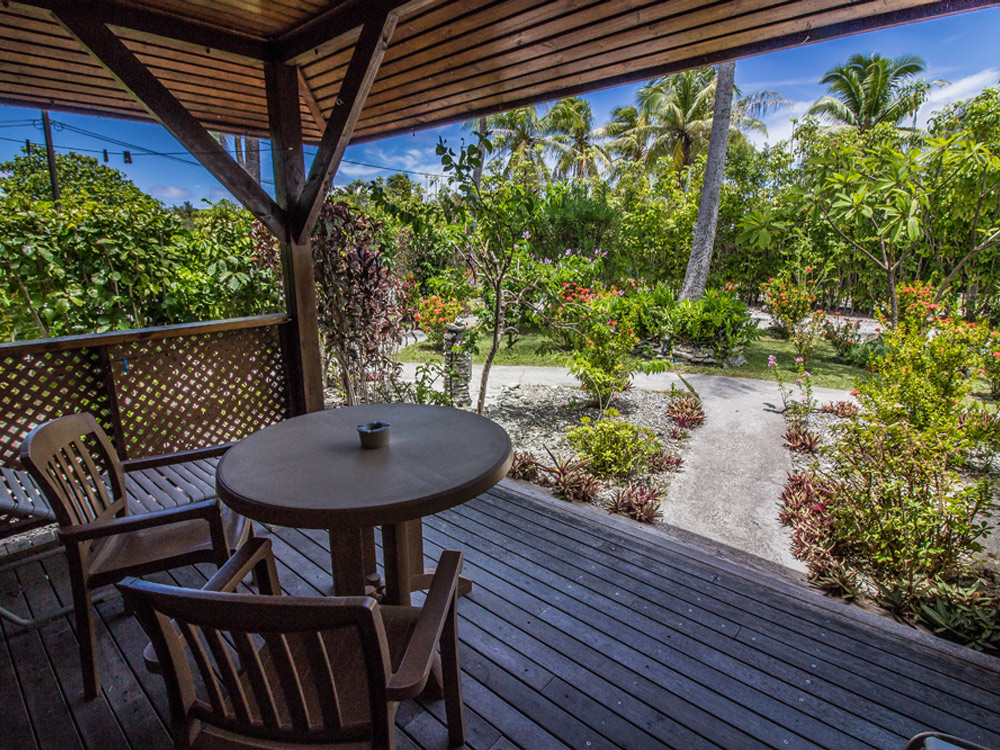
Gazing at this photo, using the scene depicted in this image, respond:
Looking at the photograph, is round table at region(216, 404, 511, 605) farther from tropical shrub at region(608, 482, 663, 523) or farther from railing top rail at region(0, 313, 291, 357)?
tropical shrub at region(608, 482, 663, 523)

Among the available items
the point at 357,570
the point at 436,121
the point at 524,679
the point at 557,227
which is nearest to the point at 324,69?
the point at 436,121

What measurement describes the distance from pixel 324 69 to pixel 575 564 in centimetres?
327

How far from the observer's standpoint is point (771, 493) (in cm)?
372

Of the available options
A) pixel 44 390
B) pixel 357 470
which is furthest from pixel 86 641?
pixel 44 390

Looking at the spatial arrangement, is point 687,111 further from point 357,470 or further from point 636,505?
point 357,470

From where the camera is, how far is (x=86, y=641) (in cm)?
155

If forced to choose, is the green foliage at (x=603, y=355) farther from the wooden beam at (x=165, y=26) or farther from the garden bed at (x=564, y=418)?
the wooden beam at (x=165, y=26)

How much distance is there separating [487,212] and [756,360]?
19.7 feet

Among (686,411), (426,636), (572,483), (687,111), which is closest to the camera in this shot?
(426,636)

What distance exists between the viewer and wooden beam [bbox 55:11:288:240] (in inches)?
84.7

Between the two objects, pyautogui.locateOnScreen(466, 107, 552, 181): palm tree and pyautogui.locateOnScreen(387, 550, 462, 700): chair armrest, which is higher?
pyautogui.locateOnScreen(466, 107, 552, 181): palm tree

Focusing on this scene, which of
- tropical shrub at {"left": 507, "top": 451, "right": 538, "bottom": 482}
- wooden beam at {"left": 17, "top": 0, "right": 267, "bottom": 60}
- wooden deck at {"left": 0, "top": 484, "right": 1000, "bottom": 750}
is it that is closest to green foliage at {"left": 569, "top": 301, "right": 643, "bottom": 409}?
tropical shrub at {"left": 507, "top": 451, "right": 538, "bottom": 482}

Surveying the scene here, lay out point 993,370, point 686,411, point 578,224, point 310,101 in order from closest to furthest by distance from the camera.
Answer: point 310,101, point 686,411, point 993,370, point 578,224

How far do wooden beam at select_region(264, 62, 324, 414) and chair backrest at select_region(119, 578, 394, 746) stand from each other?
251cm
